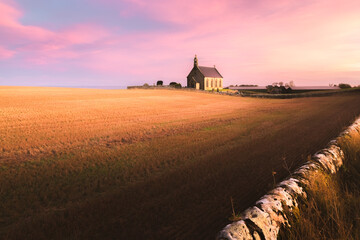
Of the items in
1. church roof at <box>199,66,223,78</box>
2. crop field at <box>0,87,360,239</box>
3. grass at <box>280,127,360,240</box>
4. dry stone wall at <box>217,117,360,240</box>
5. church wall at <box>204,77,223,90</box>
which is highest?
church roof at <box>199,66,223,78</box>

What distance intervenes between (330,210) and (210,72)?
3254 inches

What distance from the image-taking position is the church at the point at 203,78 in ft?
259

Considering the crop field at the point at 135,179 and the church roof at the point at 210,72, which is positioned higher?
the church roof at the point at 210,72

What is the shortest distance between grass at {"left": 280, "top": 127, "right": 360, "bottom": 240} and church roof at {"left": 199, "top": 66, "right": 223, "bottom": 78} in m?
75.8

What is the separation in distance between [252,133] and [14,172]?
1138cm

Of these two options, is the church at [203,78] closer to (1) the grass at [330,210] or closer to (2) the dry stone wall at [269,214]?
(1) the grass at [330,210]

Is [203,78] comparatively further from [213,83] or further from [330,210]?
[330,210]

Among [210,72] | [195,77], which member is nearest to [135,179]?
[195,77]

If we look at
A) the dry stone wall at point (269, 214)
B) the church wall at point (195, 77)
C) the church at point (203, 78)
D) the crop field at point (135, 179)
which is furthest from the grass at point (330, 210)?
the church wall at point (195, 77)

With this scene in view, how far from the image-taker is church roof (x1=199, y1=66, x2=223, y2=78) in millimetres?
80375

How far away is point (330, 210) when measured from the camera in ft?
13.1

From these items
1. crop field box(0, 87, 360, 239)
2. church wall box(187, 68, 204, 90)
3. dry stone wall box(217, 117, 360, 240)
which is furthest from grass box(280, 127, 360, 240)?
church wall box(187, 68, 204, 90)

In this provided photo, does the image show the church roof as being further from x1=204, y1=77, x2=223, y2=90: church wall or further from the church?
x1=204, y1=77, x2=223, y2=90: church wall

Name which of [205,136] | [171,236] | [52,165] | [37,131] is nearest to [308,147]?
[205,136]
